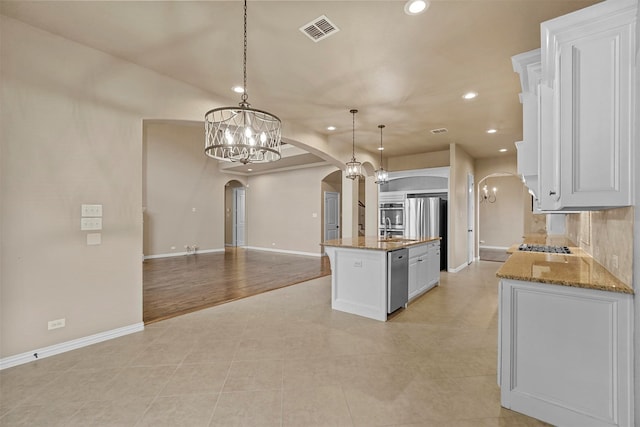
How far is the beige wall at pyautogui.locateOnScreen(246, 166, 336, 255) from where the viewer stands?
890cm

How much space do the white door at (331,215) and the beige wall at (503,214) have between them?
497 centimetres

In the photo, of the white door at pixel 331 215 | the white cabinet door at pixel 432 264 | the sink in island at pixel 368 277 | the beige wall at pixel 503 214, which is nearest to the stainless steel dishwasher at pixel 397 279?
the sink in island at pixel 368 277

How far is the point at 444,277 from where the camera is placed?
593 cm

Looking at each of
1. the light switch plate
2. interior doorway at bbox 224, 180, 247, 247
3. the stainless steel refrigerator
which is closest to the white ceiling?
the light switch plate

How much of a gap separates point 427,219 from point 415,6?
5.07 metres

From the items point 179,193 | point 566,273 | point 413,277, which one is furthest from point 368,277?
point 179,193

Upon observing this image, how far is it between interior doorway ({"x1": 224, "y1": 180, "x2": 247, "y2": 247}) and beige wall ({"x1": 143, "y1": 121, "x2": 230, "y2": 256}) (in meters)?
1.59

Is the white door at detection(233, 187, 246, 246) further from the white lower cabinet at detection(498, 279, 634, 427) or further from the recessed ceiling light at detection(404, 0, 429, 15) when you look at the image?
the white lower cabinet at detection(498, 279, 634, 427)

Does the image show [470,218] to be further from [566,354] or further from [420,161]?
[566,354]

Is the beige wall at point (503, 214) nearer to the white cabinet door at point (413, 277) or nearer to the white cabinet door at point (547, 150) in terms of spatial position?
the white cabinet door at point (413, 277)

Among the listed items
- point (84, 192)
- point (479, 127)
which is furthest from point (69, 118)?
point (479, 127)

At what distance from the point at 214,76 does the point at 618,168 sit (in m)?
3.60

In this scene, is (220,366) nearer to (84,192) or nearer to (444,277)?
(84,192)

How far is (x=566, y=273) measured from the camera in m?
1.95
